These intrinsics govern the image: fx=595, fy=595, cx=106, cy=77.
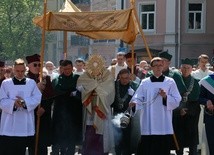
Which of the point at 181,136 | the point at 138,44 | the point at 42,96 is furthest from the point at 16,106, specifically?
the point at 138,44

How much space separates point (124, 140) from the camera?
10.7m

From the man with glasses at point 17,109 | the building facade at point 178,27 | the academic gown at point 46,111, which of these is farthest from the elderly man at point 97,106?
the building facade at point 178,27

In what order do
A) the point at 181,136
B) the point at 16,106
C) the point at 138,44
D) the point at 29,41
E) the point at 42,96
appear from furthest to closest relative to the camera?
the point at 29,41 < the point at 138,44 < the point at 181,136 < the point at 42,96 < the point at 16,106

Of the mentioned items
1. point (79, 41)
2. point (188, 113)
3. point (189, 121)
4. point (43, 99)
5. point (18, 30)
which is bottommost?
point (189, 121)

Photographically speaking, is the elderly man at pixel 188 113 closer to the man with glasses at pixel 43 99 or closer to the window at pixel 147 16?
the man with glasses at pixel 43 99

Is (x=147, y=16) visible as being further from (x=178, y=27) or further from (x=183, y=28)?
(x=183, y=28)

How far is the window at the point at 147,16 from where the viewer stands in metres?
37.7

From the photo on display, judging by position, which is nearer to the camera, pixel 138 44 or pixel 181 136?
pixel 181 136

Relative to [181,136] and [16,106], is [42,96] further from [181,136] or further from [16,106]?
[181,136]

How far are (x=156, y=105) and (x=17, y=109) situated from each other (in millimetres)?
2234

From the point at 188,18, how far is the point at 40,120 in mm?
27666

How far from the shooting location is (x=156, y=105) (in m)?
9.62

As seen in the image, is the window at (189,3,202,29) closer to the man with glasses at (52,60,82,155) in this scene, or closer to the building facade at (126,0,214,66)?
the building facade at (126,0,214,66)

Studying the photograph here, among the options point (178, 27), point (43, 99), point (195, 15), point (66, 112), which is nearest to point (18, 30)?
point (178, 27)
